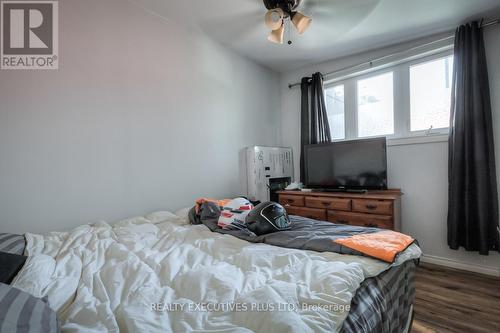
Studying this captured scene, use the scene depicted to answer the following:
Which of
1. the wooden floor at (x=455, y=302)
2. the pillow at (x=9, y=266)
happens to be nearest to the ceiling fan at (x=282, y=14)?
the pillow at (x=9, y=266)

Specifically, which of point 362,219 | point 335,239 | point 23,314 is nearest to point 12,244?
point 23,314

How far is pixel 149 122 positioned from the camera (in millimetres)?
2225

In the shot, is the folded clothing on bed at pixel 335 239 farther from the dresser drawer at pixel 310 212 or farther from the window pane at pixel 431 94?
the window pane at pixel 431 94

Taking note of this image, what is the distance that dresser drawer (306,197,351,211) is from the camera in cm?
250

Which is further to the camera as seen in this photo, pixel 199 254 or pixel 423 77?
pixel 423 77

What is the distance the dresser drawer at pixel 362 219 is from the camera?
2.27 m

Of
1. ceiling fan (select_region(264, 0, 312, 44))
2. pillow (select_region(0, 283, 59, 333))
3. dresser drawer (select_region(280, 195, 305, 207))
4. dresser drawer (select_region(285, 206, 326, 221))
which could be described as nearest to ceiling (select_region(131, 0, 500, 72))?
ceiling fan (select_region(264, 0, 312, 44))

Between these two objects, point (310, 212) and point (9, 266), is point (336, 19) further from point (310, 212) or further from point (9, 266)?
point (9, 266)

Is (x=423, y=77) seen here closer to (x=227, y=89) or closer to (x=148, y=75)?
(x=227, y=89)

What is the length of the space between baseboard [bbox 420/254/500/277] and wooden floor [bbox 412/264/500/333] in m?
0.09

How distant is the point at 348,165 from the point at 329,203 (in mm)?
512

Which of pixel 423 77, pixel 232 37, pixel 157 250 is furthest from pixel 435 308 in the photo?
pixel 232 37

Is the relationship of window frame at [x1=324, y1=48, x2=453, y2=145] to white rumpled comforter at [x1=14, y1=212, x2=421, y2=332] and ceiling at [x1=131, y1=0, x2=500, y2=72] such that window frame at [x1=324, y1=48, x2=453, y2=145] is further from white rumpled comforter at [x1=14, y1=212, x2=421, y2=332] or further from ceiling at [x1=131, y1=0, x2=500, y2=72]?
white rumpled comforter at [x1=14, y1=212, x2=421, y2=332]

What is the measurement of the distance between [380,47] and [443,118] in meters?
1.11
